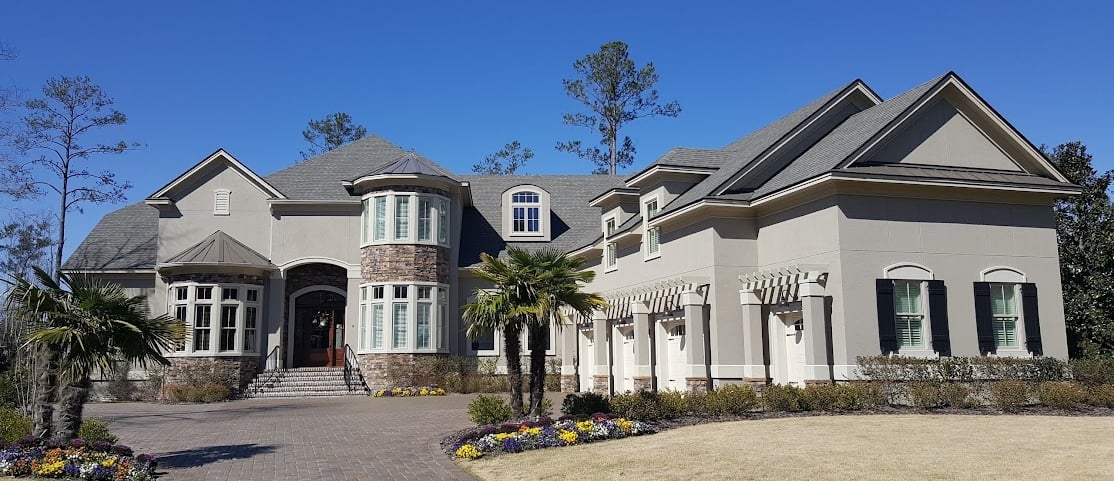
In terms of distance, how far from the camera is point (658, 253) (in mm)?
23000

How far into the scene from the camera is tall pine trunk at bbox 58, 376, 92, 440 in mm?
11898

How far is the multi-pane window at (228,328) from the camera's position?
27.4 m

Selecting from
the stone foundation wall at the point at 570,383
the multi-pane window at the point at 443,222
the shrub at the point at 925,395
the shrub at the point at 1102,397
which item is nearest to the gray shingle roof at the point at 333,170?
the multi-pane window at the point at 443,222

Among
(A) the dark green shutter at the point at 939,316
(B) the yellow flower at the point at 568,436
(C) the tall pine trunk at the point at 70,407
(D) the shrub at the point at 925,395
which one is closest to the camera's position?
(C) the tall pine trunk at the point at 70,407

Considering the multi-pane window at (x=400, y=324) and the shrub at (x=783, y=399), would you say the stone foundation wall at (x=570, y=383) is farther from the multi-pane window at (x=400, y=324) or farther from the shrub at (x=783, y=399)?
the shrub at (x=783, y=399)

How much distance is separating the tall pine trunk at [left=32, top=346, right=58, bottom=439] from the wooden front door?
18403 millimetres

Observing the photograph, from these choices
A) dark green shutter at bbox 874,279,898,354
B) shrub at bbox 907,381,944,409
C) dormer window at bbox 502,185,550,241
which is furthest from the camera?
dormer window at bbox 502,185,550,241

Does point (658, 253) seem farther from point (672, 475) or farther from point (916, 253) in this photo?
point (672, 475)

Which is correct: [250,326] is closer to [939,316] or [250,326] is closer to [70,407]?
[70,407]

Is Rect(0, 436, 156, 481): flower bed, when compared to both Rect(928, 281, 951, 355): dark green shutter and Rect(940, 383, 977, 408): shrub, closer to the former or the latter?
Rect(940, 383, 977, 408): shrub

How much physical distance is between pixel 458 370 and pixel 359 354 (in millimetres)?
3373

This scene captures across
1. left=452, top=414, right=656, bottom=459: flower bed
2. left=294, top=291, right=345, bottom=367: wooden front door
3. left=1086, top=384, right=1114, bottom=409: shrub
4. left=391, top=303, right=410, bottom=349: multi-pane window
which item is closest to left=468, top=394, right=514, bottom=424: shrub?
left=452, top=414, right=656, bottom=459: flower bed

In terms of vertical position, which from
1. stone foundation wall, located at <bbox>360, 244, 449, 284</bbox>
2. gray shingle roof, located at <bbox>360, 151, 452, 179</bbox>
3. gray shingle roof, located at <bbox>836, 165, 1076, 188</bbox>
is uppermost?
gray shingle roof, located at <bbox>360, 151, 452, 179</bbox>

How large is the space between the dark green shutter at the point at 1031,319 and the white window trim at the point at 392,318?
17443 millimetres
